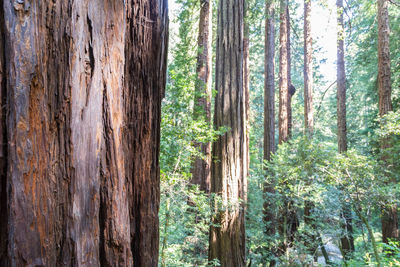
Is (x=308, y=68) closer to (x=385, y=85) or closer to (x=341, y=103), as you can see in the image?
(x=341, y=103)

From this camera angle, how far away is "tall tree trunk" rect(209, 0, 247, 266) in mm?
4500

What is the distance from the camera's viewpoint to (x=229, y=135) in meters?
4.67

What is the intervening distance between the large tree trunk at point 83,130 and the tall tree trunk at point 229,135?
127 inches

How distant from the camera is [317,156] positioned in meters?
6.57

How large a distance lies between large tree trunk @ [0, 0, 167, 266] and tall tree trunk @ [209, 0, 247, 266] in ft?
10.6

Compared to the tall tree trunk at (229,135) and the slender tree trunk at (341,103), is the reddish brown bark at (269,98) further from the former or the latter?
the tall tree trunk at (229,135)

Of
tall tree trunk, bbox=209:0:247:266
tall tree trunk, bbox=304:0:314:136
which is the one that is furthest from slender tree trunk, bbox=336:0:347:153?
tall tree trunk, bbox=209:0:247:266

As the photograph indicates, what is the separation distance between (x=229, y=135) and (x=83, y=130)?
145 inches

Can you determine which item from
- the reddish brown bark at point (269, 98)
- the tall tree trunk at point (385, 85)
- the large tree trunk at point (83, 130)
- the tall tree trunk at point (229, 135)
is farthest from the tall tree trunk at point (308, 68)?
the large tree trunk at point (83, 130)

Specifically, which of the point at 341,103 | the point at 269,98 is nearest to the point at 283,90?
the point at 269,98

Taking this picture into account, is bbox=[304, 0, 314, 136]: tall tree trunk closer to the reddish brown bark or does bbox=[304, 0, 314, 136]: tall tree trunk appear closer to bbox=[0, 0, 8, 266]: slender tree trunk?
the reddish brown bark

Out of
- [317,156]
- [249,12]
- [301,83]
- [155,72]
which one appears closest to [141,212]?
[155,72]

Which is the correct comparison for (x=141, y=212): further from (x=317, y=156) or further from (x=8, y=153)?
(x=317, y=156)

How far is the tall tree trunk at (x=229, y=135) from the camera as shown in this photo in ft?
14.8
